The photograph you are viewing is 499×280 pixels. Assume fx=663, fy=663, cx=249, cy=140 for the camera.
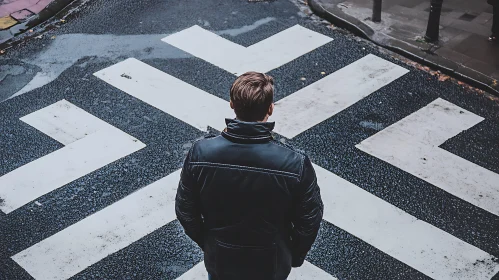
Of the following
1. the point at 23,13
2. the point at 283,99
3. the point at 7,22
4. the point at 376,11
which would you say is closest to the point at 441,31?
the point at 376,11

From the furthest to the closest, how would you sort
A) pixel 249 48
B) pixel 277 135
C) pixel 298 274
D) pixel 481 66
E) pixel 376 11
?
pixel 376 11 < pixel 249 48 < pixel 481 66 < pixel 277 135 < pixel 298 274

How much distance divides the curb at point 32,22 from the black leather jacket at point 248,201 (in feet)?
19.9

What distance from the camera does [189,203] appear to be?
3.51 meters

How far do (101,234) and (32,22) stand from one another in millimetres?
4659

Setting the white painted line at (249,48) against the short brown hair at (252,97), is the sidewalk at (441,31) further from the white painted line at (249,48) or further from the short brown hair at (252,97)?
the short brown hair at (252,97)

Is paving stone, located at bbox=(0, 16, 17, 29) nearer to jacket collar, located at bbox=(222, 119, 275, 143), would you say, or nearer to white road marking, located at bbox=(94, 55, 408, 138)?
white road marking, located at bbox=(94, 55, 408, 138)

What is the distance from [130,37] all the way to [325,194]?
400 cm

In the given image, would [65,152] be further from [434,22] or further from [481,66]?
[481,66]

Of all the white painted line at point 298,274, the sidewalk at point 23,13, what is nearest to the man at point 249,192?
the white painted line at point 298,274

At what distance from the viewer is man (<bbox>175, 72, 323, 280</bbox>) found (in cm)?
327

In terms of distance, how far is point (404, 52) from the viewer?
820cm

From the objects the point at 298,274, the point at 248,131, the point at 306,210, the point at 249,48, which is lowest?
the point at 298,274

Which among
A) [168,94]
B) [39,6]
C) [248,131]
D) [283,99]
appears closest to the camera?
[248,131]

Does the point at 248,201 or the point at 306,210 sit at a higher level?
the point at 248,201
